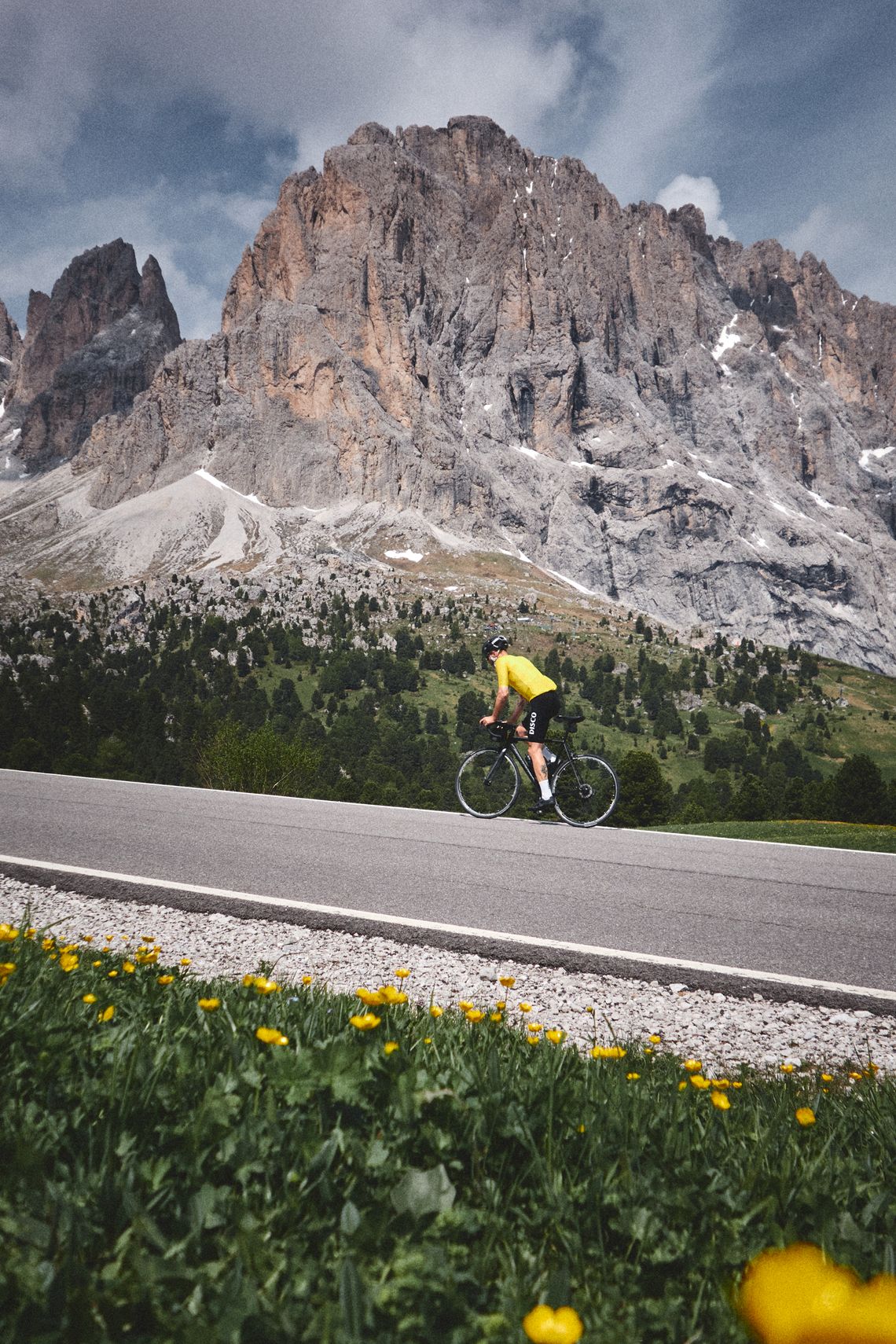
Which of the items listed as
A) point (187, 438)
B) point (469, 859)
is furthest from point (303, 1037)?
point (187, 438)

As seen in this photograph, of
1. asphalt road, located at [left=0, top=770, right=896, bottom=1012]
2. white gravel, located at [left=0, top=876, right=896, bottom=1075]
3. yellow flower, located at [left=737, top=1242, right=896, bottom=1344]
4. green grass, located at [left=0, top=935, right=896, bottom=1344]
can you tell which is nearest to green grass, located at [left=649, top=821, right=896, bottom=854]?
asphalt road, located at [left=0, top=770, right=896, bottom=1012]

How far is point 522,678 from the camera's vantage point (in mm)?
10273

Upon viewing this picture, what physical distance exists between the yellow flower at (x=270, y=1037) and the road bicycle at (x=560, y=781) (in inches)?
321

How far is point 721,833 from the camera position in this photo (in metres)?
13.5

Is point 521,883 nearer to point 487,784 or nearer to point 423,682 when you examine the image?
point 487,784

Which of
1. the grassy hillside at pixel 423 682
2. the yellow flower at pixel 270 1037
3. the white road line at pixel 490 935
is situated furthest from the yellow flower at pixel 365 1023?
the grassy hillside at pixel 423 682

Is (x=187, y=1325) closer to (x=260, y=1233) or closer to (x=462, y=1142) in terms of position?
(x=260, y=1233)

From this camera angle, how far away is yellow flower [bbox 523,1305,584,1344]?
3.73ft

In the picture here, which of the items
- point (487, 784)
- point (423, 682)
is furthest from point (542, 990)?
point (423, 682)

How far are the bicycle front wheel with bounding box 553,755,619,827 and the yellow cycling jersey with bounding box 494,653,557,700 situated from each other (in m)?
1.21

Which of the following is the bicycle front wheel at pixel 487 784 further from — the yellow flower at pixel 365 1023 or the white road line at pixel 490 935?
the yellow flower at pixel 365 1023

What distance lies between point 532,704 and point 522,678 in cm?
39

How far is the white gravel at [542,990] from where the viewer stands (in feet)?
11.8

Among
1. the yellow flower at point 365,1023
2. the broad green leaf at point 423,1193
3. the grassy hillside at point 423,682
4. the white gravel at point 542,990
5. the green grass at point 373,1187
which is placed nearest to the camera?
the green grass at point 373,1187
